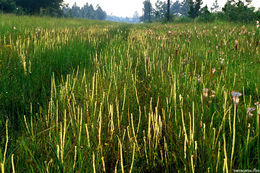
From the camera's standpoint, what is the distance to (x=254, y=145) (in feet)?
3.67

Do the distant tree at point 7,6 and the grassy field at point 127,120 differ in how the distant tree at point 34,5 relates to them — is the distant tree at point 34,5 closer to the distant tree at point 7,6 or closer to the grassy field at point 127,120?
the distant tree at point 7,6

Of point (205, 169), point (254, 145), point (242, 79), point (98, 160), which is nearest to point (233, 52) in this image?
point (242, 79)

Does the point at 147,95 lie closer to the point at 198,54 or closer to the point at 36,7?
the point at 198,54

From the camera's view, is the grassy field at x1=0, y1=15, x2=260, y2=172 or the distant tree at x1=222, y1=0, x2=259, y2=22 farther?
the distant tree at x1=222, y1=0, x2=259, y2=22

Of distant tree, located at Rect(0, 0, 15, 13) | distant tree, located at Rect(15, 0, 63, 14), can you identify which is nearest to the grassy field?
distant tree, located at Rect(0, 0, 15, 13)

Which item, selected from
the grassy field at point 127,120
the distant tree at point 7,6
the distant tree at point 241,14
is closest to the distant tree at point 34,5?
the distant tree at point 7,6

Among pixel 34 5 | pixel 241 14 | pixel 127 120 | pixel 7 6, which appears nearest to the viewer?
pixel 127 120

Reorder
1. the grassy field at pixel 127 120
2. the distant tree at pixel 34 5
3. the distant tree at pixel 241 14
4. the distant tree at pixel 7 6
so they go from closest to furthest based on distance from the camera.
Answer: the grassy field at pixel 127 120, the distant tree at pixel 241 14, the distant tree at pixel 7 6, the distant tree at pixel 34 5

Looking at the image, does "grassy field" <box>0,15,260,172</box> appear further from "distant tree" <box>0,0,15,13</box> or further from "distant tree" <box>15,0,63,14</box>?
"distant tree" <box>15,0,63,14</box>

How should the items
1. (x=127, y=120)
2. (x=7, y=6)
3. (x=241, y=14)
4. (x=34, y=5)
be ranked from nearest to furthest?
(x=127, y=120)
(x=241, y=14)
(x=7, y=6)
(x=34, y=5)

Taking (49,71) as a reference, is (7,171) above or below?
below

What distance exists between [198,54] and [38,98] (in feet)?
8.01

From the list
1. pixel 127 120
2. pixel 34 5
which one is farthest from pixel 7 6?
pixel 127 120

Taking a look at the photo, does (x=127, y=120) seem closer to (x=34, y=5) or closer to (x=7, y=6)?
(x=7, y=6)
